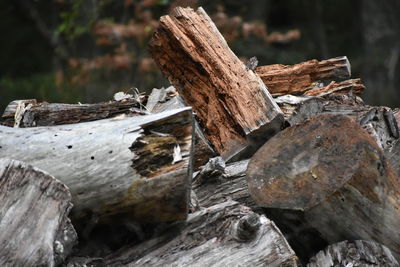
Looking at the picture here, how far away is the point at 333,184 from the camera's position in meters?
2.97

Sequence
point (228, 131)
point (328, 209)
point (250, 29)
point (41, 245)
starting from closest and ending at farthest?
point (41, 245) < point (328, 209) < point (228, 131) < point (250, 29)

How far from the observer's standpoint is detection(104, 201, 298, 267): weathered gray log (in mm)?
2758

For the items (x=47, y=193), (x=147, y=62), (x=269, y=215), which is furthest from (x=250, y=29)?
(x=47, y=193)

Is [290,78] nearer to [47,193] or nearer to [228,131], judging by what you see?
[228,131]

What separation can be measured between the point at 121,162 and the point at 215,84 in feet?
3.71

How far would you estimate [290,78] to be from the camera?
13.6ft

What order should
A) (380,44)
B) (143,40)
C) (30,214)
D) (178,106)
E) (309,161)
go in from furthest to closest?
(380,44) < (143,40) < (178,106) < (309,161) < (30,214)

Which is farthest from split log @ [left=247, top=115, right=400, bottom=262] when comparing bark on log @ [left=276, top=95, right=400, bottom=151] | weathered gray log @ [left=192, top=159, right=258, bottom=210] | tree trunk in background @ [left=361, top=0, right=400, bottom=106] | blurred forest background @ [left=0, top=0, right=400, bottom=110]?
tree trunk in background @ [left=361, top=0, right=400, bottom=106]

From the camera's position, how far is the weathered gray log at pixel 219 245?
2758 mm

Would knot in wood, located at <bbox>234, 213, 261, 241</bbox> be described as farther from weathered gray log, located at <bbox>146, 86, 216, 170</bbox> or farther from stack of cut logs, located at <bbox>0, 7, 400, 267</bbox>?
weathered gray log, located at <bbox>146, 86, 216, 170</bbox>

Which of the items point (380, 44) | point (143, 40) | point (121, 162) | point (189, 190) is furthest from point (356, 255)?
point (380, 44)

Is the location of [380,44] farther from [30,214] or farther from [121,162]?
[30,214]

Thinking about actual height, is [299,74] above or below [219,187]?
above

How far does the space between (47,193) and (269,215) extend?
1052mm
